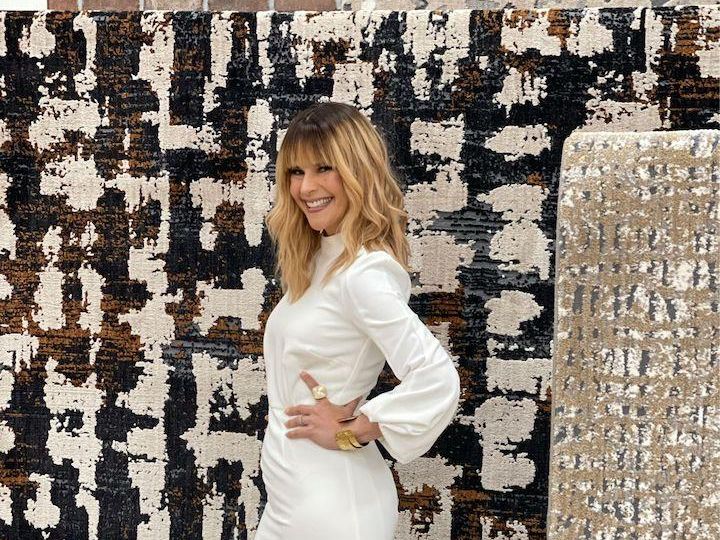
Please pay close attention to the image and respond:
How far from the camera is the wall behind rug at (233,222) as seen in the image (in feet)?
6.64

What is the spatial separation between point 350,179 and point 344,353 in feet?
1.07

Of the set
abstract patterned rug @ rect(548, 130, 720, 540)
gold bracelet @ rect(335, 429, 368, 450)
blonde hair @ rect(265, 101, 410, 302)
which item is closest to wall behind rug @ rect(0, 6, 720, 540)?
blonde hair @ rect(265, 101, 410, 302)

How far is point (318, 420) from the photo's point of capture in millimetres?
1625

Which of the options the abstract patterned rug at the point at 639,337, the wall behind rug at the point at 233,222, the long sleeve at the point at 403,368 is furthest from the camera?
the wall behind rug at the point at 233,222

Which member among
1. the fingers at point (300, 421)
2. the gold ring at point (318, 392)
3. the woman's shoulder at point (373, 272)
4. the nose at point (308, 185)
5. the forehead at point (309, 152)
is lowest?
the fingers at point (300, 421)

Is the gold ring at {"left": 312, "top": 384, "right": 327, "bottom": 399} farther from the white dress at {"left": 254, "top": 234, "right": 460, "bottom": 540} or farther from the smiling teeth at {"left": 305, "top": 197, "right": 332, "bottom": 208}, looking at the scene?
the smiling teeth at {"left": 305, "top": 197, "right": 332, "bottom": 208}

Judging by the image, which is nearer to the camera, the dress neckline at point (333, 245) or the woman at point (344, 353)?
the woman at point (344, 353)

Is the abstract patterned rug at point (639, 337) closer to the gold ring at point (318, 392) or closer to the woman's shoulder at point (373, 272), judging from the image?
the woman's shoulder at point (373, 272)

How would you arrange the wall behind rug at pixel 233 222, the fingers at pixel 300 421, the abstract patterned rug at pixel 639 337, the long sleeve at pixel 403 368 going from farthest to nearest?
1. the wall behind rug at pixel 233 222
2. the fingers at pixel 300 421
3. the long sleeve at pixel 403 368
4. the abstract patterned rug at pixel 639 337

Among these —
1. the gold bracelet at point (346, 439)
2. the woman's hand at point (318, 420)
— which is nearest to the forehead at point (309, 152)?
the woman's hand at point (318, 420)

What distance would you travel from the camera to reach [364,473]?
1.64 metres

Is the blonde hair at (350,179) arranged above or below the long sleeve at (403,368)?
above

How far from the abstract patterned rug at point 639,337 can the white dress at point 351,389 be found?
533mm

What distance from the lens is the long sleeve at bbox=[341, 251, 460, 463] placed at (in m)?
1.53
